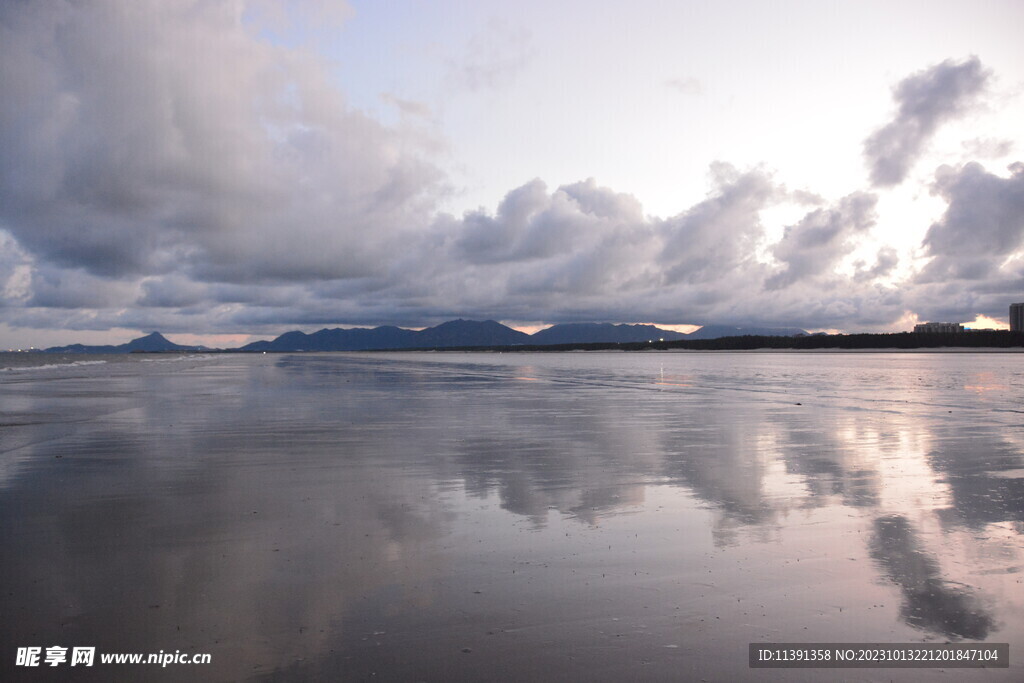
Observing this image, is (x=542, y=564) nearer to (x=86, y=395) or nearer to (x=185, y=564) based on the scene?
(x=185, y=564)

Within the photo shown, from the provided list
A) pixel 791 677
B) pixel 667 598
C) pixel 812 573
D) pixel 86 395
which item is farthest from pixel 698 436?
pixel 86 395

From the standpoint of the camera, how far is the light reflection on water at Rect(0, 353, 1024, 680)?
5.32 metres

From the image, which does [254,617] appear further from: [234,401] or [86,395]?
[86,395]

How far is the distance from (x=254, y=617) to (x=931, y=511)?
885 centimetres

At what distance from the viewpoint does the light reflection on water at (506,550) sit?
17.5 ft

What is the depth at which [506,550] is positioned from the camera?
25.2ft

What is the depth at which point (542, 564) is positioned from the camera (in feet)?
23.5

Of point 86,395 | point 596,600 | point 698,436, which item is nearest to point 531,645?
point 596,600

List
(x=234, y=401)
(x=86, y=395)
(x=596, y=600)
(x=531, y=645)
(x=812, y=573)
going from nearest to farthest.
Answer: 1. (x=531, y=645)
2. (x=596, y=600)
3. (x=812, y=573)
4. (x=234, y=401)
5. (x=86, y=395)

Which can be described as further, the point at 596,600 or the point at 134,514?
the point at 134,514

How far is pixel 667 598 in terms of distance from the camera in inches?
242

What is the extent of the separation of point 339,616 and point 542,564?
229 centimetres

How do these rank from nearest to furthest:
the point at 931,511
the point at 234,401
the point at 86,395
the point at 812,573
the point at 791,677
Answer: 1. the point at 791,677
2. the point at 812,573
3. the point at 931,511
4. the point at 234,401
5. the point at 86,395

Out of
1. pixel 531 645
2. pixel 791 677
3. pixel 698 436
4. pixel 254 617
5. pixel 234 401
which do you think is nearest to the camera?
pixel 791 677
